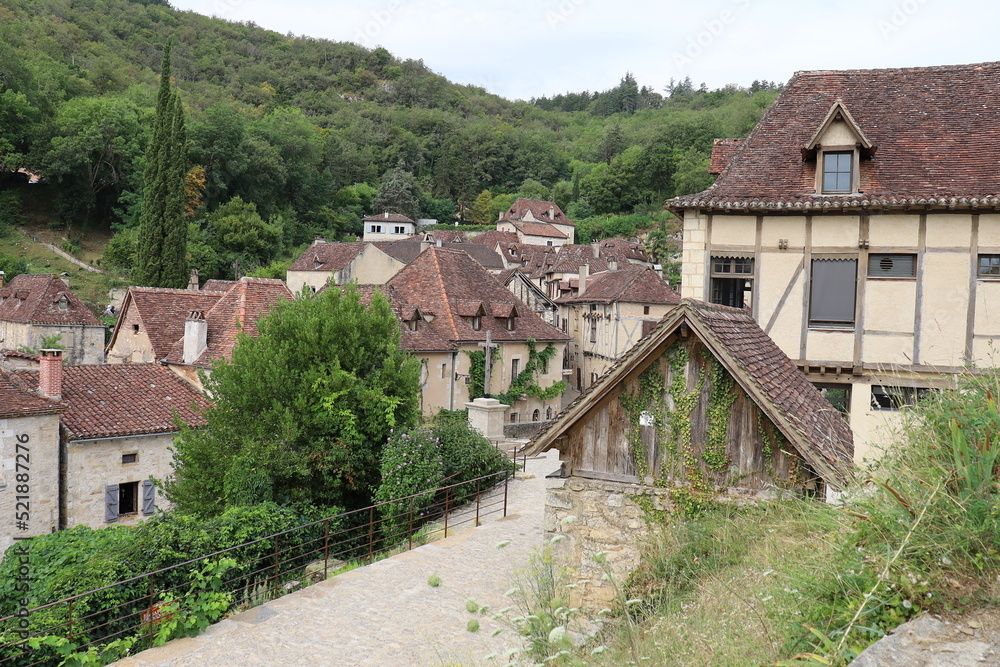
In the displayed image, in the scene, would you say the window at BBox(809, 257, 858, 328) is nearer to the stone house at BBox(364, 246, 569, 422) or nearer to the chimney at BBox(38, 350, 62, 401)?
the stone house at BBox(364, 246, 569, 422)

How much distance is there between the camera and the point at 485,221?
10362 cm

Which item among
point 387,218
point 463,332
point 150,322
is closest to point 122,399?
point 150,322

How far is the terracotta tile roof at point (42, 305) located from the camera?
36156 millimetres

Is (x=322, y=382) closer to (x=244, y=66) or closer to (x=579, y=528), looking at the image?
(x=579, y=528)

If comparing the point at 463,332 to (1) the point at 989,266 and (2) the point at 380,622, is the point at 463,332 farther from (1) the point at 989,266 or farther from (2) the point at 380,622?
(2) the point at 380,622

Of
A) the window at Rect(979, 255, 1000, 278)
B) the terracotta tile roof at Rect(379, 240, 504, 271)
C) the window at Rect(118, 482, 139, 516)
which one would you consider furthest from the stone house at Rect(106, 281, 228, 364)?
the terracotta tile roof at Rect(379, 240, 504, 271)

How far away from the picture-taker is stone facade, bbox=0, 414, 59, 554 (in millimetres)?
16469

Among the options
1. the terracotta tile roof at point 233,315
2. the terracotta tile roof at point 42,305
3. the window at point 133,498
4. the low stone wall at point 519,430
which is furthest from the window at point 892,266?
the terracotta tile roof at point 42,305

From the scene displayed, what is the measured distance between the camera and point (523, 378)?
97.3 ft

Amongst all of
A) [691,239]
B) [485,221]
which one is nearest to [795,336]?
[691,239]

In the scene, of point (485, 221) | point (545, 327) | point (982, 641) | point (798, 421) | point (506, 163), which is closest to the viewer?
point (982, 641)

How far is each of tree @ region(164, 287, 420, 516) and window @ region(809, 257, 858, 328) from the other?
28.6 feet

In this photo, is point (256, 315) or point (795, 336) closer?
point (795, 336)

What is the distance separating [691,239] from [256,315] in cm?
1558
